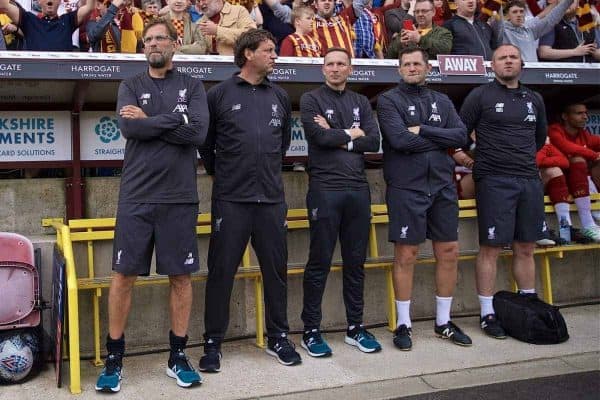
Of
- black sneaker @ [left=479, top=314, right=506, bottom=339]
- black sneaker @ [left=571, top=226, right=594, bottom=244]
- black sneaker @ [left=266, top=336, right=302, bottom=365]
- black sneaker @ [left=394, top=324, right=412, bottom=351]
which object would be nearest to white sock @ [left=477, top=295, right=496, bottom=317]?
black sneaker @ [left=479, top=314, right=506, bottom=339]

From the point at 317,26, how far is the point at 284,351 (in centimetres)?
336

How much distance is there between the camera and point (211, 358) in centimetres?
469

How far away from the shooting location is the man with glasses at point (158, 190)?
14.0 feet

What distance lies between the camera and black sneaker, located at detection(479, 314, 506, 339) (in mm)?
5504

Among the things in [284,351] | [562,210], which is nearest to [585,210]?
[562,210]

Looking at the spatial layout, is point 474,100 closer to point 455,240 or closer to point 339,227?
point 455,240

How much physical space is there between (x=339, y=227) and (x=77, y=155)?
2365mm

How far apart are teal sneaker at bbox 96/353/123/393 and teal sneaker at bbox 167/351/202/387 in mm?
329

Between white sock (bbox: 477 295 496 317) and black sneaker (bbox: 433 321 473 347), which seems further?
white sock (bbox: 477 295 496 317)

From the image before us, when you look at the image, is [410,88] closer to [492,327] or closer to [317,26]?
[317,26]

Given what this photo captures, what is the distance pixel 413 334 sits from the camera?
18.3 ft

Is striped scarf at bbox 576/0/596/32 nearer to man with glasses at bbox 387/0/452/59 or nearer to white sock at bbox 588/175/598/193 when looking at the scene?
white sock at bbox 588/175/598/193

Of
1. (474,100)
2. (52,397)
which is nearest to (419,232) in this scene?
(474,100)

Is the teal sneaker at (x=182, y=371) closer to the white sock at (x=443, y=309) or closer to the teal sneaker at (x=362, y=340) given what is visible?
the teal sneaker at (x=362, y=340)
